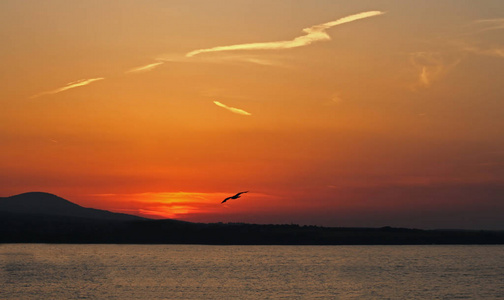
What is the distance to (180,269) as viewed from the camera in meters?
107

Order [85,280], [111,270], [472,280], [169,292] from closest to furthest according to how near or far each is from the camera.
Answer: [169,292]
[85,280]
[472,280]
[111,270]

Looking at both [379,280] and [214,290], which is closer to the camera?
[214,290]

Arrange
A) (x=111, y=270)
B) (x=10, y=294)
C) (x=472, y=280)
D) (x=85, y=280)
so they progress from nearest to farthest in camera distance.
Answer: (x=10, y=294), (x=85, y=280), (x=472, y=280), (x=111, y=270)

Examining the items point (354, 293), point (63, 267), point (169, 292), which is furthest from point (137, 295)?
point (63, 267)

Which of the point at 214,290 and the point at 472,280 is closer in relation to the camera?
the point at 214,290

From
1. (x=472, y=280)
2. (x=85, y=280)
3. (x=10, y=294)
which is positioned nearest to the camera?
(x=10, y=294)

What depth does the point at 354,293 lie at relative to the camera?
74625 mm

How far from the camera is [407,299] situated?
234 feet

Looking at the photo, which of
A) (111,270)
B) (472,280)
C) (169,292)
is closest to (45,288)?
(169,292)

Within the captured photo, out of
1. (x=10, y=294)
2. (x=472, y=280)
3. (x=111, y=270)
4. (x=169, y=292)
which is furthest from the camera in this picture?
(x=111, y=270)

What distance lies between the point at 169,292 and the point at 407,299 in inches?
984

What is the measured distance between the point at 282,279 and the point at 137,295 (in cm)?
2491

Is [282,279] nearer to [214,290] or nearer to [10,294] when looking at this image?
[214,290]

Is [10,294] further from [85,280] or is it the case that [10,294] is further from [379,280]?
[379,280]
